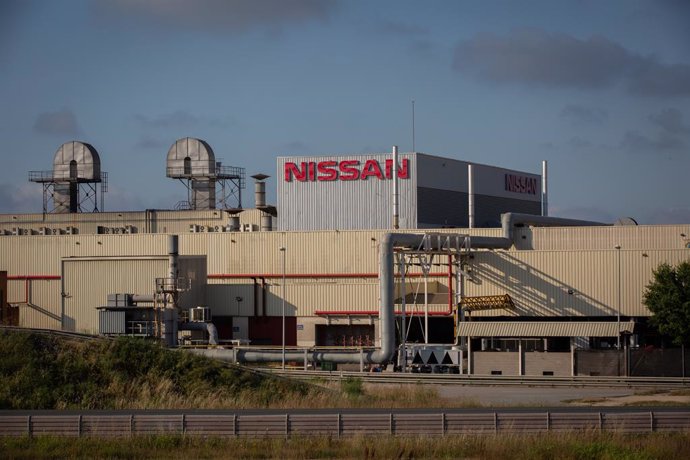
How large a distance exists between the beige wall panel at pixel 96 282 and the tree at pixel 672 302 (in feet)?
96.6

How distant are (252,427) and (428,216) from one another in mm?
48880

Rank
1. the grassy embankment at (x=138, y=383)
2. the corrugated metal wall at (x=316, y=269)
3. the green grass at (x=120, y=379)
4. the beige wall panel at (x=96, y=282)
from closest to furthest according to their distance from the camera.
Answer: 1. the grassy embankment at (x=138, y=383)
2. the green grass at (x=120, y=379)
3. the corrugated metal wall at (x=316, y=269)
4. the beige wall panel at (x=96, y=282)

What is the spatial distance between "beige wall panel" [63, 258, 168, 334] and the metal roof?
20993mm

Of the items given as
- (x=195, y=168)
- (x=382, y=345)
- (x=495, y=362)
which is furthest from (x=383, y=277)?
(x=195, y=168)

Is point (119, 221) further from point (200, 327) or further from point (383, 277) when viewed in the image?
point (383, 277)

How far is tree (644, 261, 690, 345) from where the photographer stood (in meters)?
56.8

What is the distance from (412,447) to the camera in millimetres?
30188

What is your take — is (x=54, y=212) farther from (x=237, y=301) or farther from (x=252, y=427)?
(x=252, y=427)

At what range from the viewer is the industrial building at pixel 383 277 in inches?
2365

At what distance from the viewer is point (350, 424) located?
31859mm

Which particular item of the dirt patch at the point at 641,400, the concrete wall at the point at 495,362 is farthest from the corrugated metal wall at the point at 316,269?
the dirt patch at the point at 641,400

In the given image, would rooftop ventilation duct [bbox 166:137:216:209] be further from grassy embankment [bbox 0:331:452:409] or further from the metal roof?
grassy embankment [bbox 0:331:452:409]

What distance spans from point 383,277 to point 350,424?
29.7 meters

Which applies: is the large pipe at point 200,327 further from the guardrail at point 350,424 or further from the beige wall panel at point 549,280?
the guardrail at point 350,424
